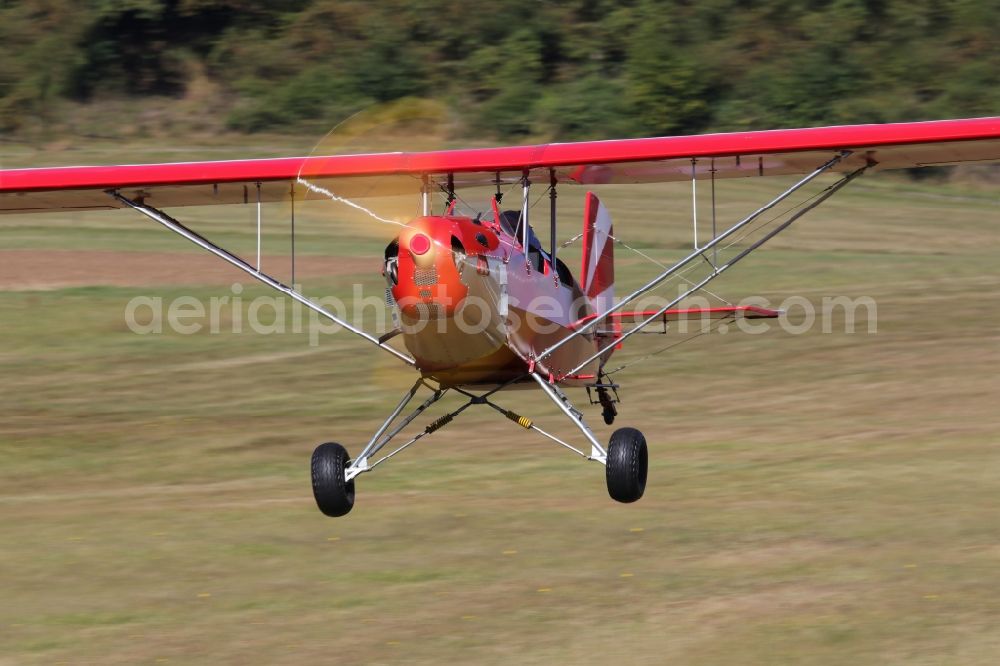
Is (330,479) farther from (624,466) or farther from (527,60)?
(527,60)

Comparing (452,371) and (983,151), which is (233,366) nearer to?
(452,371)

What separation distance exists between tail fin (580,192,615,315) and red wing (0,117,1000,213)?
88 cm

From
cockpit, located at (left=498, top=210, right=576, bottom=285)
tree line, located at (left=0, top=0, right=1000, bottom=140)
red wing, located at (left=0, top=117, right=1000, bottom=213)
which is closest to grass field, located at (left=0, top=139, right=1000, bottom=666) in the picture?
cockpit, located at (left=498, top=210, right=576, bottom=285)

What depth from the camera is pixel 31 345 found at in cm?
2217

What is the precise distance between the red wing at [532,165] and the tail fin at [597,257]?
0.88 m

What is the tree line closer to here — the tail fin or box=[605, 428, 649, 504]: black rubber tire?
the tail fin

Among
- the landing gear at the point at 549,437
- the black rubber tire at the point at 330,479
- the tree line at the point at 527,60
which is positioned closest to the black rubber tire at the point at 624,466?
the landing gear at the point at 549,437

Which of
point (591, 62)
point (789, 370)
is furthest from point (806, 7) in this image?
point (789, 370)

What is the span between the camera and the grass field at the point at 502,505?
959 cm

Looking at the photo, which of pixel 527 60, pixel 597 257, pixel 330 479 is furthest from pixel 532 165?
pixel 527 60

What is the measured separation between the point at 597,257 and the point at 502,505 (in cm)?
315

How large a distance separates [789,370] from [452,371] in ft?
29.4

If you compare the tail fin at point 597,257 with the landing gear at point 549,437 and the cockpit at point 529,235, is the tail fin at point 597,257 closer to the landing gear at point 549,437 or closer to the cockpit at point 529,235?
the cockpit at point 529,235

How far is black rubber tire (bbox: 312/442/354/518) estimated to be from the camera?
1211 cm
